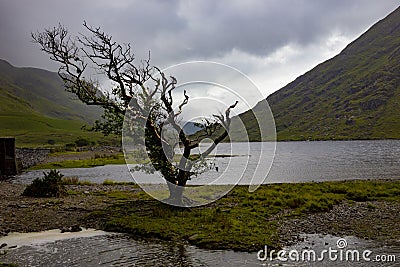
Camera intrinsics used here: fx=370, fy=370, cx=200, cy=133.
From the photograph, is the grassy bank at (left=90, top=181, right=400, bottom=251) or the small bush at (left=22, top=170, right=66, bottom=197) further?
the small bush at (left=22, top=170, right=66, bottom=197)

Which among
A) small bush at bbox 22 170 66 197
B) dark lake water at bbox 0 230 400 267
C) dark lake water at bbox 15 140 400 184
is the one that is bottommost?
dark lake water at bbox 15 140 400 184

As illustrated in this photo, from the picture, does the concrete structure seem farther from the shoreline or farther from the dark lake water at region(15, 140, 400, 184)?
the shoreline

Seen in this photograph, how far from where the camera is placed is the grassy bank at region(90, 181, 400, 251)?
63.9 ft

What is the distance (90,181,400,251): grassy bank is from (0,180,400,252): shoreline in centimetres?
5

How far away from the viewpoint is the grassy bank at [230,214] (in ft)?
63.9

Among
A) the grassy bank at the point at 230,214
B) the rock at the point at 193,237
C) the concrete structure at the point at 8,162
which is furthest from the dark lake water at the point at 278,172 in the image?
the rock at the point at 193,237

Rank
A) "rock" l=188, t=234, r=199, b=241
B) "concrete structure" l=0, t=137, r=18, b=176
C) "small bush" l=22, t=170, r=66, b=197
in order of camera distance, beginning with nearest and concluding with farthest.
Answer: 1. "rock" l=188, t=234, r=199, b=241
2. "small bush" l=22, t=170, r=66, b=197
3. "concrete structure" l=0, t=137, r=18, b=176

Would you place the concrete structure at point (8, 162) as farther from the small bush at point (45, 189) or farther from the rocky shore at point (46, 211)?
the small bush at point (45, 189)

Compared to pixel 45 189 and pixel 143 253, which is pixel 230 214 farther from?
pixel 45 189

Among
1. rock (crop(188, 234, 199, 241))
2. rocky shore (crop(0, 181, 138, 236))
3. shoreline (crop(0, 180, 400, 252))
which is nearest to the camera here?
rock (crop(188, 234, 199, 241))

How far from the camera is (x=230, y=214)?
2516 centimetres

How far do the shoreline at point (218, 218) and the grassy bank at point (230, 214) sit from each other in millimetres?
48

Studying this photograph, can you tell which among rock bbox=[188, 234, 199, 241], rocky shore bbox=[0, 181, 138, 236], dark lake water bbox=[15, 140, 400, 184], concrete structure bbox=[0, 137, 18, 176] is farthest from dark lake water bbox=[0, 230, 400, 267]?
concrete structure bbox=[0, 137, 18, 176]

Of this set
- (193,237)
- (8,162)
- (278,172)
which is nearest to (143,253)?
(193,237)
